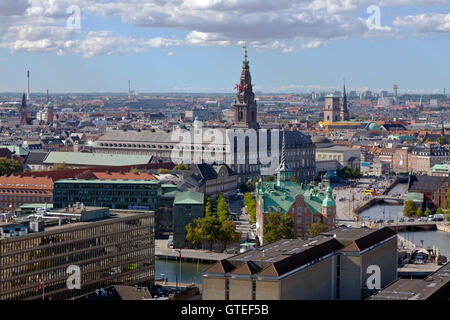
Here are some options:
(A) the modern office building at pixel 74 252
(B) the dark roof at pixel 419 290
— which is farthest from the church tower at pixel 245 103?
(B) the dark roof at pixel 419 290

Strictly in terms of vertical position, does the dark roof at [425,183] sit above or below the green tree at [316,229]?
above

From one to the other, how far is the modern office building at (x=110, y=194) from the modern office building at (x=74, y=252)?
12.6 meters

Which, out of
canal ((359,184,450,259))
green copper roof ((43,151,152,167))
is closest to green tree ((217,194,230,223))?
canal ((359,184,450,259))

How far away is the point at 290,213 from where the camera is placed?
163 feet

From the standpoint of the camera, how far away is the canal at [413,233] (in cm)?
5318

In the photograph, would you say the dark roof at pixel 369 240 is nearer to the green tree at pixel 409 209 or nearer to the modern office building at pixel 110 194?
the modern office building at pixel 110 194

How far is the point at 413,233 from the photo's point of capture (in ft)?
191

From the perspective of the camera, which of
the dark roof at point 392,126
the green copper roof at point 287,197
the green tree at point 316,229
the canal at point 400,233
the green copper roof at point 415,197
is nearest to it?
the canal at point 400,233

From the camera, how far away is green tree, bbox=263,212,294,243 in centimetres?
4781

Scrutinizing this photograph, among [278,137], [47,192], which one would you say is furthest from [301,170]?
[47,192]

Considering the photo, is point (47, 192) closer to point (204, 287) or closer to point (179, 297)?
point (179, 297)

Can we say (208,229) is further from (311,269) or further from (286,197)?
(311,269)

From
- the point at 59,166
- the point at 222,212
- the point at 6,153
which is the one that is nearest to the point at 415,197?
the point at 222,212

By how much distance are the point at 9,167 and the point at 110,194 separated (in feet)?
90.2
